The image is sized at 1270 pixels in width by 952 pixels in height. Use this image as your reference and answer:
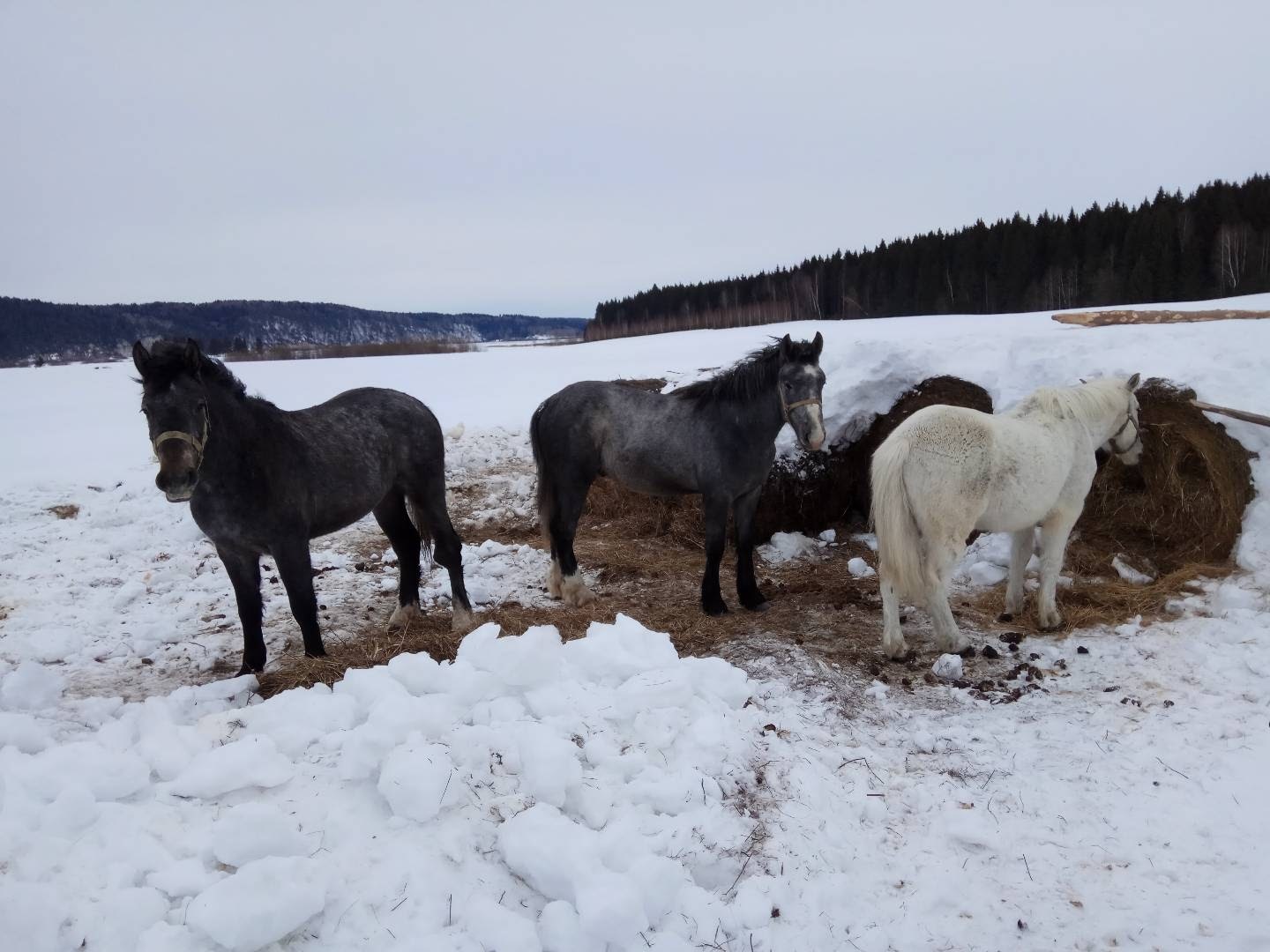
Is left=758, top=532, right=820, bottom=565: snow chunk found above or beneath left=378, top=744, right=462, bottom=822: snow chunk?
beneath

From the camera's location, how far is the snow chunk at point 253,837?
89.9 inches

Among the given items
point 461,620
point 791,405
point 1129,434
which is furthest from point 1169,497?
point 461,620

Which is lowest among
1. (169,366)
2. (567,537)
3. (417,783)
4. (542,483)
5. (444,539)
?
(417,783)

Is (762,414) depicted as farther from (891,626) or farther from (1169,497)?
(1169,497)

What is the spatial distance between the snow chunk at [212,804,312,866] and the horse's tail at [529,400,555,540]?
3847mm

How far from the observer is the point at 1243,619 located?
4.63m

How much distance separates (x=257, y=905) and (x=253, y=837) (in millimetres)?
281

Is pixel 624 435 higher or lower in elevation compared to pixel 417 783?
higher

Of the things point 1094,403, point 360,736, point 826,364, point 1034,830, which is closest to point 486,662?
point 360,736

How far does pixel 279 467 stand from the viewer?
4.23m

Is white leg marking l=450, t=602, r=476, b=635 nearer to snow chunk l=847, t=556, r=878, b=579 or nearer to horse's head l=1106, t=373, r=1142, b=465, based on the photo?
snow chunk l=847, t=556, r=878, b=579

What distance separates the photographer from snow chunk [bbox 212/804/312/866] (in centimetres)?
228

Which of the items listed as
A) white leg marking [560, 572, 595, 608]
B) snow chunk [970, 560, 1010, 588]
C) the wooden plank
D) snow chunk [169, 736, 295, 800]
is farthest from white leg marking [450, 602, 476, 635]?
the wooden plank

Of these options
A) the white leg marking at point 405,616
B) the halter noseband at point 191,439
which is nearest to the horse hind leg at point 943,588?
A: the white leg marking at point 405,616
